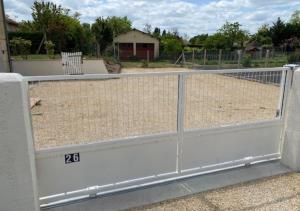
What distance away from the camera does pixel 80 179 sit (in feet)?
9.30

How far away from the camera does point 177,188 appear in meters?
3.12

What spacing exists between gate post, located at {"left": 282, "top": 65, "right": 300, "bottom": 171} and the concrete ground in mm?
384

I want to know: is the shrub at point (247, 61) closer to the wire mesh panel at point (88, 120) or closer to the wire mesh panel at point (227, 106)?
the wire mesh panel at point (227, 106)

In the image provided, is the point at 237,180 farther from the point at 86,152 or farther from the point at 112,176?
the point at 86,152

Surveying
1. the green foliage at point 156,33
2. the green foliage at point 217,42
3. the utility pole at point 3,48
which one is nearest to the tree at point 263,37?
the green foliage at point 217,42

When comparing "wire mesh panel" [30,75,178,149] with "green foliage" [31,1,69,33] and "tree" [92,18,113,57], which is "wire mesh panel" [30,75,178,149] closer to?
"green foliage" [31,1,69,33]

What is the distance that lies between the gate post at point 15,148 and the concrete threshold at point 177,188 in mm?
475

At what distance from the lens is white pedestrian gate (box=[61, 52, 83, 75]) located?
13.9 meters

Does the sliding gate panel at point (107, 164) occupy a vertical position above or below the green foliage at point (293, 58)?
below

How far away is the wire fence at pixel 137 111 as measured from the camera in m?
4.61

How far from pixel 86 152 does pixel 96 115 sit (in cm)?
341

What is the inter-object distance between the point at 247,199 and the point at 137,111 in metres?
4.02

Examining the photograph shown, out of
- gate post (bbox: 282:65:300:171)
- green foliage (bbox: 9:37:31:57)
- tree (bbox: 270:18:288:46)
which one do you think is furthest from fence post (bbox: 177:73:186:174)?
tree (bbox: 270:18:288:46)

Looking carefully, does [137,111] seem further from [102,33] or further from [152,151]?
[102,33]
